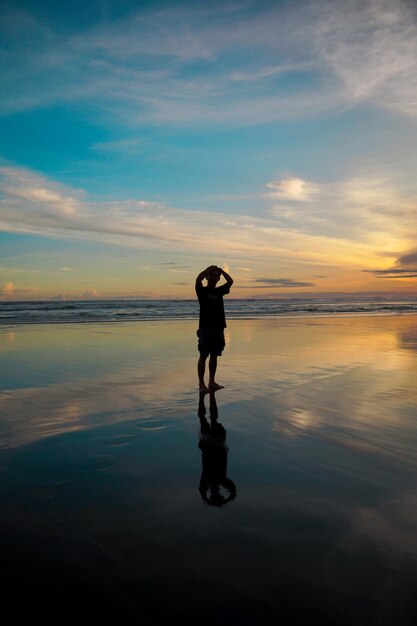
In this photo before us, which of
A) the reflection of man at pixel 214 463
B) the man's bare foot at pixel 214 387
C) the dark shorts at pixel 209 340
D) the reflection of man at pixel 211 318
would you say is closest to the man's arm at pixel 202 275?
the reflection of man at pixel 211 318

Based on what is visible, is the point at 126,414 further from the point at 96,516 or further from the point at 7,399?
the point at 96,516

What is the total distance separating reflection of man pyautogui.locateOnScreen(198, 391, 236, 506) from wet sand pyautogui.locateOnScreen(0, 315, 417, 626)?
0.03 meters

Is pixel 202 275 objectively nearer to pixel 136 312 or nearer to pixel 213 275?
pixel 213 275

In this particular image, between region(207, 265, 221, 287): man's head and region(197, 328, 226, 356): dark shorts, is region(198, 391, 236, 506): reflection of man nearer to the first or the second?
region(197, 328, 226, 356): dark shorts

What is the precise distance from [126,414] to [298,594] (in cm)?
398

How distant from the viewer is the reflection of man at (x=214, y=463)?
3500 mm

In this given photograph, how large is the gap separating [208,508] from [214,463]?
94 cm

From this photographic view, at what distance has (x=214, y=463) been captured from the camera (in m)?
4.21

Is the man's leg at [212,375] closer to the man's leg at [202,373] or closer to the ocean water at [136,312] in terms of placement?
the man's leg at [202,373]

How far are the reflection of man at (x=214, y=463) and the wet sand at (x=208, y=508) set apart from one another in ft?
0.11

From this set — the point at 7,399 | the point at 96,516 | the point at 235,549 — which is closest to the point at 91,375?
the point at 7,399

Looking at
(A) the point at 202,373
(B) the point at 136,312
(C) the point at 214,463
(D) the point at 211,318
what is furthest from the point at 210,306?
(B) the point at 136,312

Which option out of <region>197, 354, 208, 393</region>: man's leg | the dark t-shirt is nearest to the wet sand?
<region>197, 354, 208, 393</region>: man's leg

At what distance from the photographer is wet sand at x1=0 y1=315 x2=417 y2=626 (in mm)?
2311
